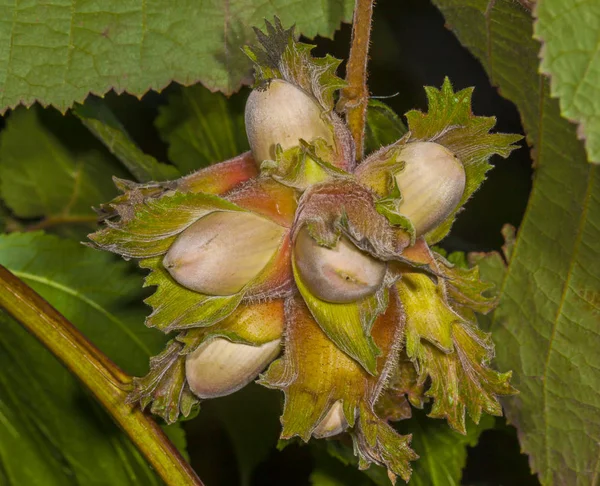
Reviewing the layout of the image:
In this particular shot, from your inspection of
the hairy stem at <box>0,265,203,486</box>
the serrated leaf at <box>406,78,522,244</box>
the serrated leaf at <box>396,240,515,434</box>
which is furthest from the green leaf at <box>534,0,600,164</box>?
the hairy stem at <box>0,265,203,486</box>

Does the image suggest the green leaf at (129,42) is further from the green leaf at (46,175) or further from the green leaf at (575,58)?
the green leaf at (575,58)

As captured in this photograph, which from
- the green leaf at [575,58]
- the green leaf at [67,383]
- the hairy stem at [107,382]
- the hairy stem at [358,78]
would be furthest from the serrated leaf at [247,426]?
the green leaf at [575,58]

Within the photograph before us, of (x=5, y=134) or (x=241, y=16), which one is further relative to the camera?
(x=5, y=134)

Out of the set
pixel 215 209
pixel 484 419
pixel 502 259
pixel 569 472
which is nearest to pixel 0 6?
pixel 215 209

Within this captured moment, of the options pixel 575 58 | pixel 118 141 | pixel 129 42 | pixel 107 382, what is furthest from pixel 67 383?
pixel 575 58

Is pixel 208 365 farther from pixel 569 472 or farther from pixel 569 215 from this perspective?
pixel 569 472

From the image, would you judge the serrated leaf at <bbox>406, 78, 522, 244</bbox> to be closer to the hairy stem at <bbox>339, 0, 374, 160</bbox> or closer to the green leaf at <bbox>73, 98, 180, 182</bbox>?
the hairy stem at <bbox>339, 0, 374, 160</bbox>
